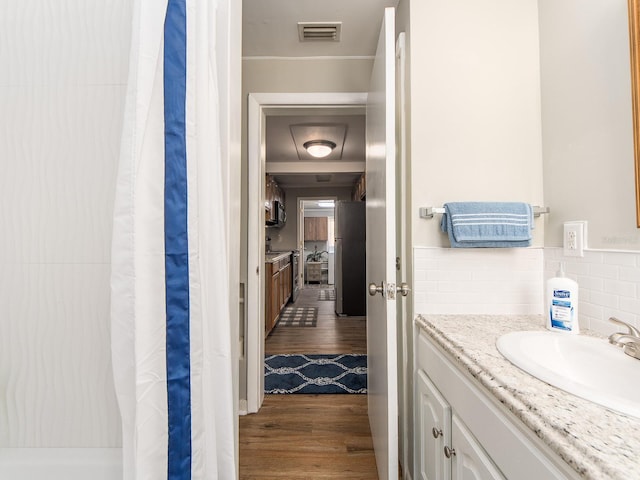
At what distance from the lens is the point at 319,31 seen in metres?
1.77

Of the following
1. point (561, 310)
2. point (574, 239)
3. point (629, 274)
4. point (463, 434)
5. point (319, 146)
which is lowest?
point (463, 434)

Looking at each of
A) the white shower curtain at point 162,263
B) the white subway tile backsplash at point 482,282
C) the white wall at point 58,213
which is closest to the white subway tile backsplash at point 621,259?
the white subway tile backsplash at point 482,282

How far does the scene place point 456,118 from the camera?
4.20 feet

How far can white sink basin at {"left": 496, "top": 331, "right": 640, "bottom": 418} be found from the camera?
1.91 feet

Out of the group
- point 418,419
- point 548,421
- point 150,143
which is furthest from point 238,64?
point 418,419

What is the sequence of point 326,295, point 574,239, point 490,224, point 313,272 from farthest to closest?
point 313,272
point 326,295
point 490,224
point 574,239

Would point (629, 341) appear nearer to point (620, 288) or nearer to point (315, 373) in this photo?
point (620, 288)

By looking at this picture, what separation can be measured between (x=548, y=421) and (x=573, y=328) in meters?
0.60

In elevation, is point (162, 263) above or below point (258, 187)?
below

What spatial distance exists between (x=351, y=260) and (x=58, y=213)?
3834 mm

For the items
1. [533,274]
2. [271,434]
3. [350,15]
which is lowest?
[271,434]

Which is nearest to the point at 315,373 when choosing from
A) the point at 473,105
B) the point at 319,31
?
the point at 473,105

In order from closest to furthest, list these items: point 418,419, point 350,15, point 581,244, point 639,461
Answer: point 639,461 → point 581,244 → point 418,419 → point 350,15

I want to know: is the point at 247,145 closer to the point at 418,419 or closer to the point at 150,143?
→ the point at 150,143
